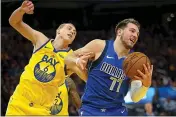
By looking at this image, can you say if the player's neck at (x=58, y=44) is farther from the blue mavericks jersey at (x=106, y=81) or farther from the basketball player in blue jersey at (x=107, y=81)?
the blue mavericks jersey at (x=106, y=81)

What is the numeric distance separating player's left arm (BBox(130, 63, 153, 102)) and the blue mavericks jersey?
16 centimetres

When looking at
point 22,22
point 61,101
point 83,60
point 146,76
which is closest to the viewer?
point 83,60

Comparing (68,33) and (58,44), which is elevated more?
(68,33)

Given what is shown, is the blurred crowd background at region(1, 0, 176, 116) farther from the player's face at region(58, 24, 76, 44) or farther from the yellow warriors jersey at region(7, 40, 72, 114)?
the yellow warriors jersey at region(7, 40, 72, 114)

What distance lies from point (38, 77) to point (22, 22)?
2.48 feet

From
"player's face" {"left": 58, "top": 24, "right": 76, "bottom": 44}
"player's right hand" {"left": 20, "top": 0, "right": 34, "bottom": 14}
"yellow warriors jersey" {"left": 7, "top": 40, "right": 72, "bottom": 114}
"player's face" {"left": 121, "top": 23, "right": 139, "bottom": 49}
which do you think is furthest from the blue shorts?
"player's face" {"left": 58, "top": 24, "right": 76, "bottom": 44}

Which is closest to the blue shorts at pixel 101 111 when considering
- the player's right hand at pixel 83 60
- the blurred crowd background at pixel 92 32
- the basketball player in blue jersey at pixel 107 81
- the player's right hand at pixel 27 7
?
the basketball player in blue jersey at pixel 107 81

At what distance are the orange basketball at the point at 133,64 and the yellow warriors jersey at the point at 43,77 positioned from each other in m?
1.61

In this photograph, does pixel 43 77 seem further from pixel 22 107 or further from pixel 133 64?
pixel 133 64

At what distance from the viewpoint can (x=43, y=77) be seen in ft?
20.1

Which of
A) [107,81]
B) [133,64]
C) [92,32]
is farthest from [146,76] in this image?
[92,32]

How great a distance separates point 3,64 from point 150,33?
4.75 metres

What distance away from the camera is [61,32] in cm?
648

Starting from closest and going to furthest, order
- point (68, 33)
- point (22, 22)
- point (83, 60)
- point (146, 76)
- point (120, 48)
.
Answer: point (83, 60) < point (146, 76) < point (120, 48) < point (22, 22) < point (68, 33)
